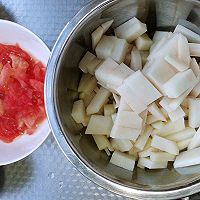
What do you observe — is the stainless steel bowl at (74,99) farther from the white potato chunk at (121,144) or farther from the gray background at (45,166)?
the gray background at (45,166)

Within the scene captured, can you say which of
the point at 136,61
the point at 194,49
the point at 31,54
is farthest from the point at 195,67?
the point at 31,54

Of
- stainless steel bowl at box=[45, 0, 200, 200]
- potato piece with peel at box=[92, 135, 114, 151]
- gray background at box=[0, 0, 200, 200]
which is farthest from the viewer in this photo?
gray background at box=[0, 0, 200, 200]

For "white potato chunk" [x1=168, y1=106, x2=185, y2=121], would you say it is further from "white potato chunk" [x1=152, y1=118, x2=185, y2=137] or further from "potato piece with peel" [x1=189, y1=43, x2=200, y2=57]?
"potato piece with peel" [x1=189, y1=43, x2=200, y2=57]

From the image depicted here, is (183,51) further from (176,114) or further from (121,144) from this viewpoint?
(121,144)

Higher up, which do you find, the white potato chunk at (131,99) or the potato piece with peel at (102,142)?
the white potato chunk at (131,99)

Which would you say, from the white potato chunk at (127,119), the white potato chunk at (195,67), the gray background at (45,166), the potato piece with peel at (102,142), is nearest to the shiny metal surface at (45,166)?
the gray background at (45,166)

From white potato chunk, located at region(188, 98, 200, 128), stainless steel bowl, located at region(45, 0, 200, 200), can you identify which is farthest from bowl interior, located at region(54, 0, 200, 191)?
white potato chunk, located at region(188, 98, 200, 128)

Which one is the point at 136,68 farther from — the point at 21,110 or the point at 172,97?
the point at 21,110
